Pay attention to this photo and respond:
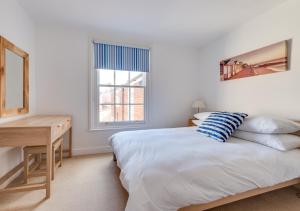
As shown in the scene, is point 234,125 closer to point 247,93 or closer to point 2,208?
point 247,93

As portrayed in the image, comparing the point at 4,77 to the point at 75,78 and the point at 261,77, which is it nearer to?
the point at 75,78

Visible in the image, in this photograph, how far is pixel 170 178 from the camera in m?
1.21

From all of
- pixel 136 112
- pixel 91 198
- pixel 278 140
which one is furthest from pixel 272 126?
pixel 136 112

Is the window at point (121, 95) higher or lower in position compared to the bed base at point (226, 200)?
higher

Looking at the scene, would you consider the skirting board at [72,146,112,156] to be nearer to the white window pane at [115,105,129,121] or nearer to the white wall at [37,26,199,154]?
the white wall at [37,26,199,154]

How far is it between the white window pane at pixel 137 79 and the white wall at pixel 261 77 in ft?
4.71

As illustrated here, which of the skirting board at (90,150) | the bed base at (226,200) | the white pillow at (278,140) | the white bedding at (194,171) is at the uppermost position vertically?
the white pillow at (278,140)

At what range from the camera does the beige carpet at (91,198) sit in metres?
1.63

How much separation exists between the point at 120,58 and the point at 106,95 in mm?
800

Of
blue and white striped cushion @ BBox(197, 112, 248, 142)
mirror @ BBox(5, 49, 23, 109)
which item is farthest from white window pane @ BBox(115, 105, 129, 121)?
blue and white striped cushion @ BBox(197, 112, 248, 142)

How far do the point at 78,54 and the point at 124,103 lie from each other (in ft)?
4.20

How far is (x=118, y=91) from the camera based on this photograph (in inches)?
135

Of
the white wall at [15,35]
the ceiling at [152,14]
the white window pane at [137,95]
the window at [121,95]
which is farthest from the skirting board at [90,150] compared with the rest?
the ceiling at [152,14]

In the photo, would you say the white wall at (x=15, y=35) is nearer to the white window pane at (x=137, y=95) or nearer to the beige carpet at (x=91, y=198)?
the beige carpet at (x=91, y=198)
